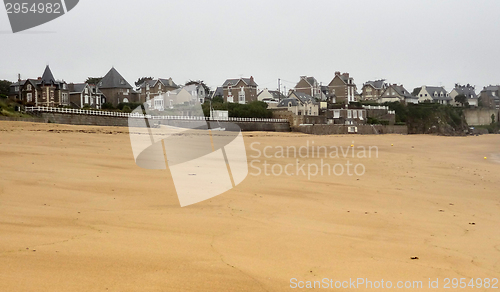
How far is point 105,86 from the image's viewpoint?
6112 centimetres

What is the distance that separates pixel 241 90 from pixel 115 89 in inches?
754

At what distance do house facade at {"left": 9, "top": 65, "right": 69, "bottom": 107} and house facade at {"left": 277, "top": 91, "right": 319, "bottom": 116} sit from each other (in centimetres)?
2880

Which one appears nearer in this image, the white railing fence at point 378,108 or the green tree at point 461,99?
the white railing fence at point 378,108

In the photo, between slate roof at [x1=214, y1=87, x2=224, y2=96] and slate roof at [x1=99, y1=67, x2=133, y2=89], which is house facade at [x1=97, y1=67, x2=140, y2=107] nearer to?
slate roof at [x1=99, y1=67, x2=133, y2=89]

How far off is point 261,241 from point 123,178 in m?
3.92

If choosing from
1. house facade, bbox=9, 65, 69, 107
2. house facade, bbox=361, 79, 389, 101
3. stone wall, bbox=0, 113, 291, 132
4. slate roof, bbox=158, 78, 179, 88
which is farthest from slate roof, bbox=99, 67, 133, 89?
house facade, bbox=361, 79, 389, 101

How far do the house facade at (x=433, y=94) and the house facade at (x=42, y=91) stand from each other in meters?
74.7

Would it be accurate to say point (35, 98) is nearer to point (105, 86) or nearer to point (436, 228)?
point (105, 86)

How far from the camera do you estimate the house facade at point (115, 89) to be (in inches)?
2397

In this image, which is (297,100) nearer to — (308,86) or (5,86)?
(308,86)

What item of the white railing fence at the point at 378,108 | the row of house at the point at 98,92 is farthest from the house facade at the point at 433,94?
the row of house at the point at 98,92

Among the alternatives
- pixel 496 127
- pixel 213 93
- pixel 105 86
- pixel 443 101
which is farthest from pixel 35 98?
pixel 443 101

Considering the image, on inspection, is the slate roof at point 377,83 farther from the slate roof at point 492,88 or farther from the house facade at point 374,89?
the slate roof at point 492,88

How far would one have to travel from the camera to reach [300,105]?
57.7 metres
